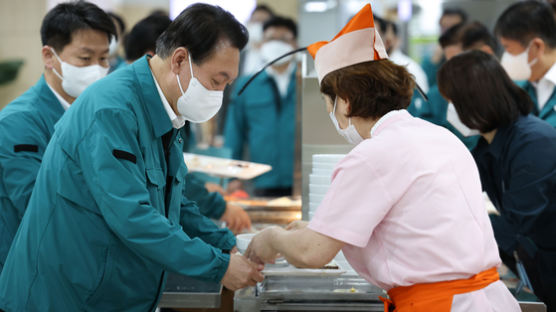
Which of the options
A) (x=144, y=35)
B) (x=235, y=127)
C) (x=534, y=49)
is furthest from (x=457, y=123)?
(x=235, y=127)

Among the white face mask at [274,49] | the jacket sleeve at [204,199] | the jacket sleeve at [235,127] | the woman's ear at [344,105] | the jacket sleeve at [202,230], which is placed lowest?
the jacket sleeve at [235,127]

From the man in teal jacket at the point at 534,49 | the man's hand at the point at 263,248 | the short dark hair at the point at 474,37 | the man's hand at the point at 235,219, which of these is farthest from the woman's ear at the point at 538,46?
the man's hand at the point at 263,248

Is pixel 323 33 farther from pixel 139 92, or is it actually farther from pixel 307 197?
pixel 139 92

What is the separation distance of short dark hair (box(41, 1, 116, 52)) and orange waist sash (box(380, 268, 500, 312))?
174 cm

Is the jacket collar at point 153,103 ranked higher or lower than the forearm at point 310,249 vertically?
higher

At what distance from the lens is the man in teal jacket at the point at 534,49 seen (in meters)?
3.25

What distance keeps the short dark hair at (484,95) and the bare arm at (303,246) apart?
1213 millimetres

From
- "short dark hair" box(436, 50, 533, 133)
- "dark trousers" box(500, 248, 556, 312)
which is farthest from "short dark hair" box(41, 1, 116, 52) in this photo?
"dark trousers" box(500, 248, 556, 312)

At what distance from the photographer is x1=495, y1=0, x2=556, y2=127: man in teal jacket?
10.6 feet

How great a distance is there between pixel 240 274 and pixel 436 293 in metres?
0.60

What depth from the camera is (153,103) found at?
1782 mm

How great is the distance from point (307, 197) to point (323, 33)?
119 inches

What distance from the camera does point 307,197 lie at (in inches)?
95.6

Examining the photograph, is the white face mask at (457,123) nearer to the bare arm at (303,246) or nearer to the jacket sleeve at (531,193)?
the jacket sleeve at (531,193)
